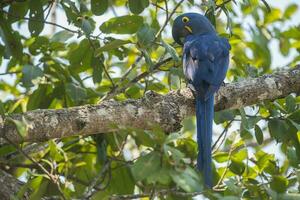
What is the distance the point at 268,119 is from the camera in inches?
161

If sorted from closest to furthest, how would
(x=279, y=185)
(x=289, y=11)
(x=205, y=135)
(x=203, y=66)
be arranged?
(x=279, y=185)
(x=205, y=135)
(x=203, y=66)
(x=289, y=11)

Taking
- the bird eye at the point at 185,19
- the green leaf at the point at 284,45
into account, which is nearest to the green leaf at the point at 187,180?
the bird eye at the point at 185,19

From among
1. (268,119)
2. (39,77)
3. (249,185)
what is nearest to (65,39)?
(39,77)

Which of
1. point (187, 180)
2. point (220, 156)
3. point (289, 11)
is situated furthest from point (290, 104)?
point (289, 11)

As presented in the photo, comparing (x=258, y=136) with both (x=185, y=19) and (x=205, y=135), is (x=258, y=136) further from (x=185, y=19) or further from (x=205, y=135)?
(x=185, y=19)

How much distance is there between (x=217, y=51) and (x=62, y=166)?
152 centimetres

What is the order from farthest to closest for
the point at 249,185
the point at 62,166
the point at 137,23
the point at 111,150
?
the point at 111,150 < the point at 137,23 < the point at 62,166 < the point at 249,185

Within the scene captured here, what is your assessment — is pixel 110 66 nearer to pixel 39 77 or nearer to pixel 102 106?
pixel 39 77

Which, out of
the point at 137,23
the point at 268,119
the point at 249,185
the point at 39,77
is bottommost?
the point at 249,185

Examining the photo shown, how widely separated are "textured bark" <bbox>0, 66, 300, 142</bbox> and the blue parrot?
10 centimetres

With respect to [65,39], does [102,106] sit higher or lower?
lower

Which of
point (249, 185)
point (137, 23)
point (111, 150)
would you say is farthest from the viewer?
point (111, 150)

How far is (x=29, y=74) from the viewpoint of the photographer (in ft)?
14.1

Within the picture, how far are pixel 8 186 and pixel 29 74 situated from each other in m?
0.77
